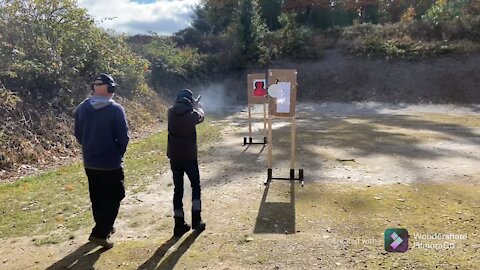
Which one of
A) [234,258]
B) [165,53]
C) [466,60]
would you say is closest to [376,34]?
[466,60]

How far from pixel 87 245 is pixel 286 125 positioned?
1000 centimetres

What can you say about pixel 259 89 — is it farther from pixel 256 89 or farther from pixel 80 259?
pixel 80 259

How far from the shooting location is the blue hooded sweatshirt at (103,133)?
4148 mm

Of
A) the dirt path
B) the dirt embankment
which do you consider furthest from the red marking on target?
the dirt embankment

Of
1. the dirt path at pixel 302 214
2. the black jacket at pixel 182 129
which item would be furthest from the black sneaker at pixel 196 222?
the black jacket at pixel 182 129

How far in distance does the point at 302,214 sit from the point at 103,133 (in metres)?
2.73

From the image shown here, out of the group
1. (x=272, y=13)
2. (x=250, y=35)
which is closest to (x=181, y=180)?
(x=250, y=35)

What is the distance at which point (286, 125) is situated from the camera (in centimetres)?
1378

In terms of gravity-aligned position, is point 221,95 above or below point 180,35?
below

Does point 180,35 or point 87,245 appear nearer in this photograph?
point 87,245

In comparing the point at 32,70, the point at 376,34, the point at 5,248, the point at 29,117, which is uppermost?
the point at 376,34

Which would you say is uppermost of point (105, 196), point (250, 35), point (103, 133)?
point (250, 35)

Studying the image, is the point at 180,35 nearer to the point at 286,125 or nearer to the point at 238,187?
the point at 286,125

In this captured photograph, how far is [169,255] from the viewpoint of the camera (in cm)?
418
